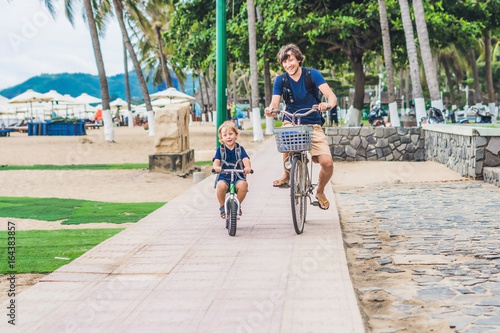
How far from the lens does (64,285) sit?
18.5ft

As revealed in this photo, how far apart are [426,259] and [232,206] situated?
1.97 m

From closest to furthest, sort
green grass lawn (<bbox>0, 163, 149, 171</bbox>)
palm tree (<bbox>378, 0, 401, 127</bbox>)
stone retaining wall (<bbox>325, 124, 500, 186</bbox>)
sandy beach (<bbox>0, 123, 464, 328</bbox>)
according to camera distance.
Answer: sandy beach (<bbox>0, 123, 464, 328</bbox>) < stone retaining wall (<bbox>325, 124, 500, 186</bbox>) < green grass lawn (<bbox>0, 163, 149, 171</bbox>) < palm tree (<bbox>378, 0, 401, 127</bbox>)

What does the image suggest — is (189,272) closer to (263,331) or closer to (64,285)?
(64,285)

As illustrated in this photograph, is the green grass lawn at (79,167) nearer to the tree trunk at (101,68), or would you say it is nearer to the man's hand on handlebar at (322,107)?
the tree trunk at (101,68)

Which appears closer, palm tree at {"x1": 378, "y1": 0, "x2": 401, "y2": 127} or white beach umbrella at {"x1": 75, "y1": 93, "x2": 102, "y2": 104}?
palm tree at {"x1": 378, "y1": 0, "x2": 401, "y2": 127}

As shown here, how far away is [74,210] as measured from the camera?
11234 mm

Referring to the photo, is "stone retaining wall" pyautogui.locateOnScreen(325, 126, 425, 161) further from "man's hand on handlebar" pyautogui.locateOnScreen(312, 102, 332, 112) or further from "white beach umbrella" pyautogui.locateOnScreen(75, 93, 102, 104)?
"white beach umbrella" pyautogui.locateOnScreen(75, 93, 102, 104)

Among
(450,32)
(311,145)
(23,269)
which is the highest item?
(450,32)

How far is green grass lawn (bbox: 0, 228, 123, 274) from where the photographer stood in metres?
6.91

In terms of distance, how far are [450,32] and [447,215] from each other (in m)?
20.4

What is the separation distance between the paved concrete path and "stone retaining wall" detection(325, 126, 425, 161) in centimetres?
994

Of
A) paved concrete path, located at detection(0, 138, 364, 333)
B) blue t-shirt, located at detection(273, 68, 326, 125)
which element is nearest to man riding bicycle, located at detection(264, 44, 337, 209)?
blue t-shirt, located at detection(273, 68, 326, 125)

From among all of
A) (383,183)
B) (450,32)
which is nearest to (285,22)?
(450,32)

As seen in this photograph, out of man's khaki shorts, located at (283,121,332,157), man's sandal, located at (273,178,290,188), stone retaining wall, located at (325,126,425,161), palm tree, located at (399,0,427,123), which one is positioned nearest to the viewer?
man's khaki shorts, located at (283,121,332,157)
